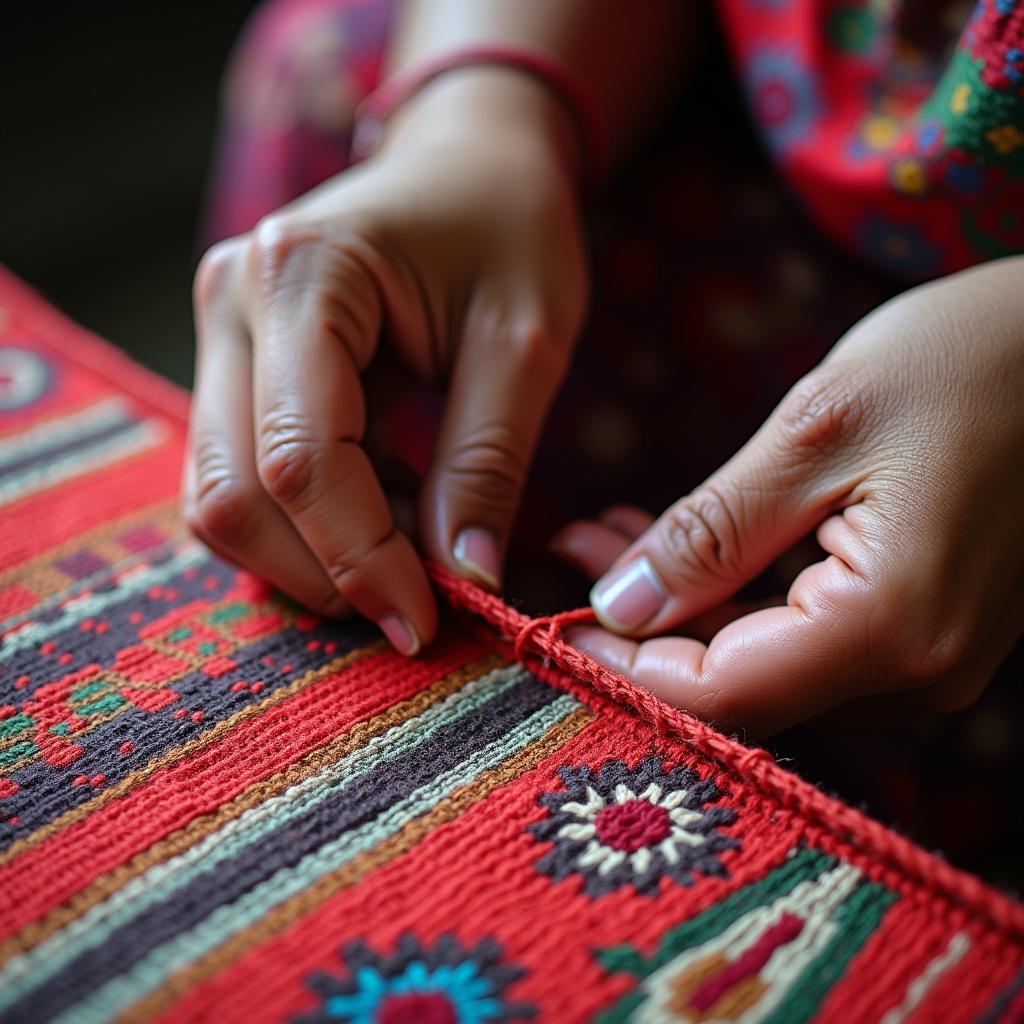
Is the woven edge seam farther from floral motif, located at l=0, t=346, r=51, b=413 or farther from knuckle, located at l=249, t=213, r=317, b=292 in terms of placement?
floral motif, located at l=0, t=346, r=51, b=413

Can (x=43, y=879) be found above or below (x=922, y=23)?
below

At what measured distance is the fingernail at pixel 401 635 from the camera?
0.56 metres

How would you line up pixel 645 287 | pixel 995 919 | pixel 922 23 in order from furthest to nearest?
pixel 645 287 < pixel 922 23 < pixel 995 919

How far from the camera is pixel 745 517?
1.75ft

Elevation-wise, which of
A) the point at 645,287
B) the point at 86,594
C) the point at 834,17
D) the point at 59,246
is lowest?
the point at 59,246

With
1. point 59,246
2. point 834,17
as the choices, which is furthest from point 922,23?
point 59,246

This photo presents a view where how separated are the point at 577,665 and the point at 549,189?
0.34 m

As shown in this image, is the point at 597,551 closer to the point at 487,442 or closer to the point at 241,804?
the point at 487,442

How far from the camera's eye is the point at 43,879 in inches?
16.8

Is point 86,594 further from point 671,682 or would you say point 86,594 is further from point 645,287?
point 645,287

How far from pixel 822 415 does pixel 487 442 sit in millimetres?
184

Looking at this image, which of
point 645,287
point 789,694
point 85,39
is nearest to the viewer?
point 789,694

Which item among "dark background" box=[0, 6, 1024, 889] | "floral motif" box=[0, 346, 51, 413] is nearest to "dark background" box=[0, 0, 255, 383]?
"dark background" box=[0, 6, 1024, 889]

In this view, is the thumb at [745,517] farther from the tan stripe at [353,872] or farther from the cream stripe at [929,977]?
the cream stripe at [929,977]
